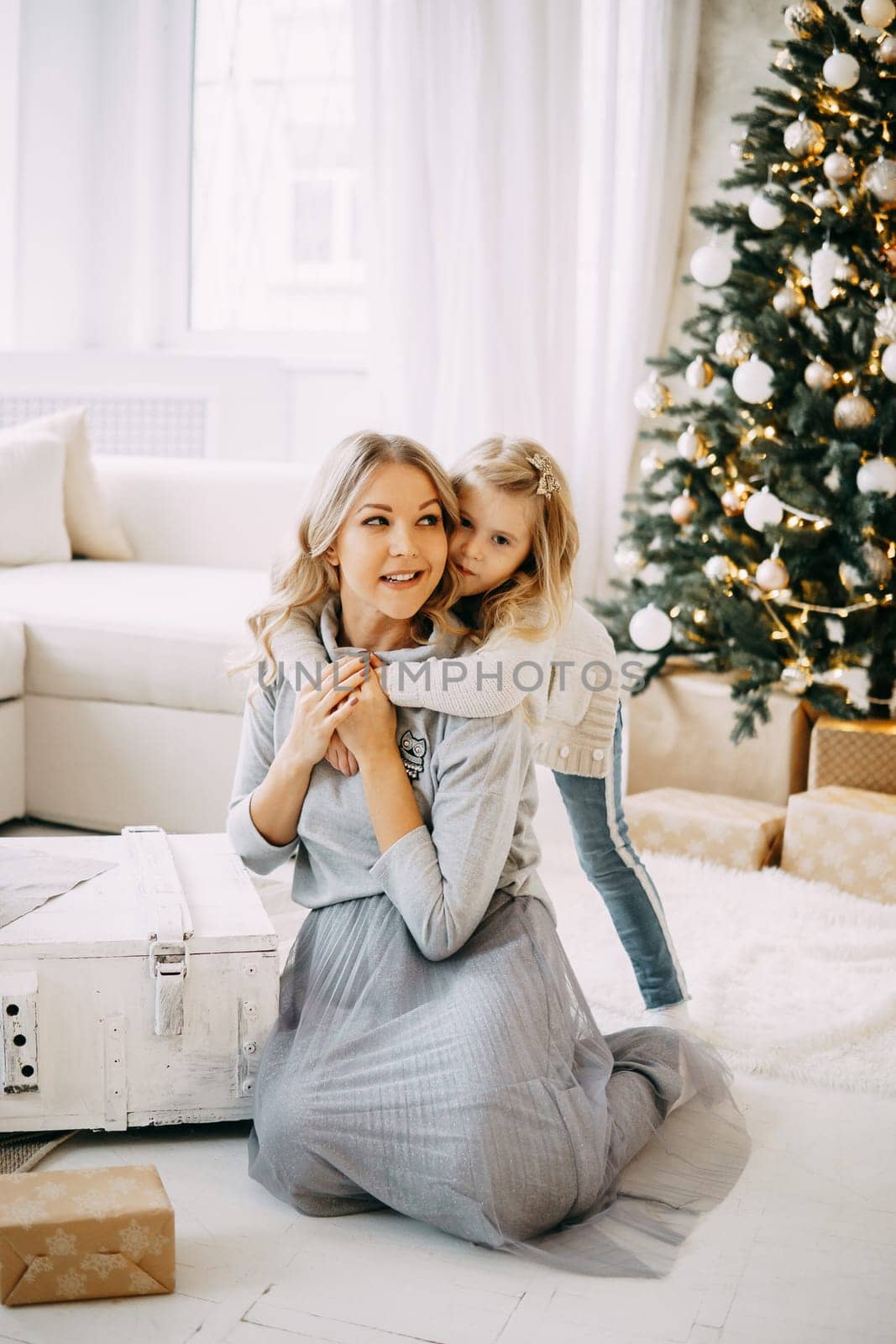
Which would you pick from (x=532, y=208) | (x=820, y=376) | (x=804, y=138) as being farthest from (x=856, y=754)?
(x=532, y=208)

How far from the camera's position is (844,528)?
9.26 ft

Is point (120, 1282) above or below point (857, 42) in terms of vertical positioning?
below

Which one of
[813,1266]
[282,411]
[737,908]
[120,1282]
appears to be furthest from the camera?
[282,411]

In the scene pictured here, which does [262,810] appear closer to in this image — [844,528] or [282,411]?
[844,528]

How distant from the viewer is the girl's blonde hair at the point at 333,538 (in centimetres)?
169

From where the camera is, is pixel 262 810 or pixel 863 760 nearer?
pixel 262 810

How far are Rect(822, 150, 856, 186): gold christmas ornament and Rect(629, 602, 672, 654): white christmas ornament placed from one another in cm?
95

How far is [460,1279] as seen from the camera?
1.40 metres

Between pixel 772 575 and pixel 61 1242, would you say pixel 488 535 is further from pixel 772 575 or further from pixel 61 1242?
pixel 772 575

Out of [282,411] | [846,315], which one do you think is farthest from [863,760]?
[282,411]

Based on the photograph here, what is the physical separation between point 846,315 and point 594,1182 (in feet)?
6.39

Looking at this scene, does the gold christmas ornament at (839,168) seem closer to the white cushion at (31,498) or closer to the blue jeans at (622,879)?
the blue jeans at (622,879)

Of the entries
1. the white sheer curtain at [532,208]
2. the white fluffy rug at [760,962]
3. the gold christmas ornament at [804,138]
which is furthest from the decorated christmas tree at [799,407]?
the white sheer curtain at [532,208]

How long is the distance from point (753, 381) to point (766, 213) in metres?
0.34
